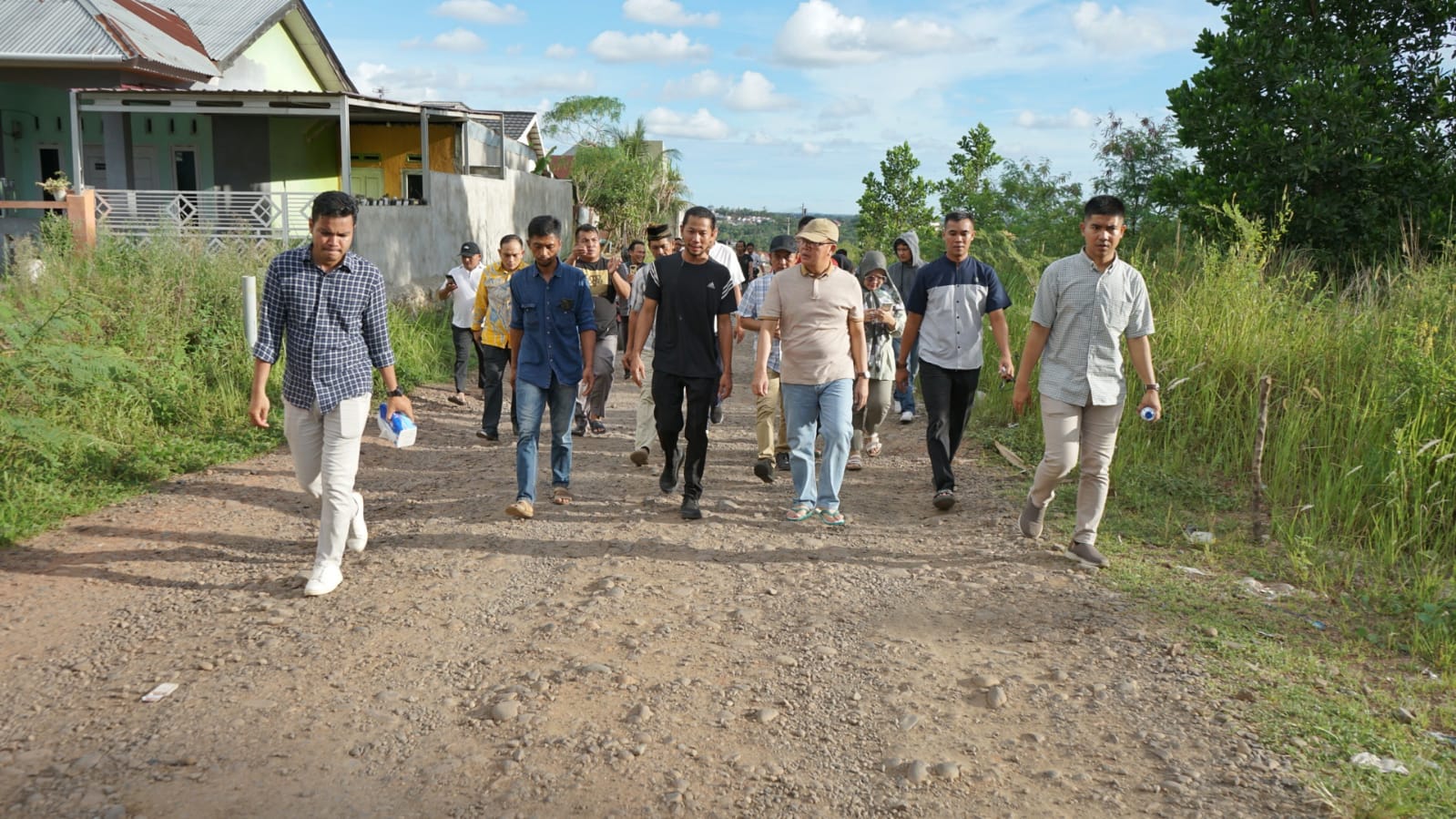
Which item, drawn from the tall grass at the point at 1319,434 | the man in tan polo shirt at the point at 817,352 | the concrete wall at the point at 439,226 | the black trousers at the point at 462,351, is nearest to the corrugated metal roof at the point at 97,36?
the concrete wall at the point at 439,226

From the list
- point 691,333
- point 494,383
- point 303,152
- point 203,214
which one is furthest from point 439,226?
point 691,333

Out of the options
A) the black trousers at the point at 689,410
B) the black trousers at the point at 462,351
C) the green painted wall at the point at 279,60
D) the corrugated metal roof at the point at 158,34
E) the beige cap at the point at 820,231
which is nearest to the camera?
the beige cap at the point at 820,231

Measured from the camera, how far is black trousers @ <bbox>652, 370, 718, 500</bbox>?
684 cm

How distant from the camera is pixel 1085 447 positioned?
589 centimetres

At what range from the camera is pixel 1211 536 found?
641cm

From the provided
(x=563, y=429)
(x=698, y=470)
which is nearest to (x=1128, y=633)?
(x=698, y=470)

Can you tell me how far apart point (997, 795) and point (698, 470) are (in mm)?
3740

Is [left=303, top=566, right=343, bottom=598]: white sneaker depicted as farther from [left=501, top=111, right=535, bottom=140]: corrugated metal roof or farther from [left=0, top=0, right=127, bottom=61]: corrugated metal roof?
[left=501, top=111, right=535, bottom=140]: corrugated metal roof

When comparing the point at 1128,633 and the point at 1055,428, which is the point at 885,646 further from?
the point at 1055,428

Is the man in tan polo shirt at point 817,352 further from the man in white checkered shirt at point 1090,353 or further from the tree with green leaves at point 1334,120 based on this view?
the tree with green leaves at point 1334,120

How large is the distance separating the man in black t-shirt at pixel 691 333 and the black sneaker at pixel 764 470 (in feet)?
3.52

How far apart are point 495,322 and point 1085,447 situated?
5.38 m

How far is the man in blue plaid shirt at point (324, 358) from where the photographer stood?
5.24 m

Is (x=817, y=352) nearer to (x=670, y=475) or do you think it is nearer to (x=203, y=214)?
(x=670, y=475)
